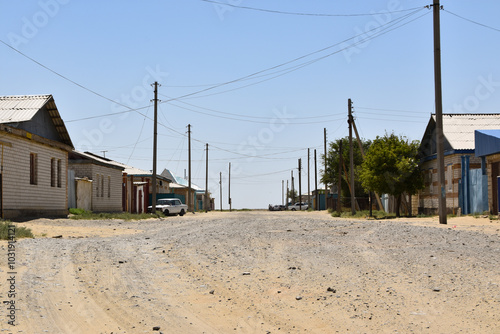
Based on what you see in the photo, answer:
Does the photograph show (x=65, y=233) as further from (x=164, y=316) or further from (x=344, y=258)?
(x=164, y=316)

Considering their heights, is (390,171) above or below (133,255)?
above

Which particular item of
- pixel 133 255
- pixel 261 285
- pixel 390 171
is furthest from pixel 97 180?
pixel 261 285

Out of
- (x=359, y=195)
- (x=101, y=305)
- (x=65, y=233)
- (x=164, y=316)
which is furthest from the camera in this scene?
(x=359, y=195)

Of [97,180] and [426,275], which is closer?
[426,275]

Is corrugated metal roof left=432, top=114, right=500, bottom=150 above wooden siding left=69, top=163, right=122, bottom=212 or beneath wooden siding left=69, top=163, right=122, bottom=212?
above

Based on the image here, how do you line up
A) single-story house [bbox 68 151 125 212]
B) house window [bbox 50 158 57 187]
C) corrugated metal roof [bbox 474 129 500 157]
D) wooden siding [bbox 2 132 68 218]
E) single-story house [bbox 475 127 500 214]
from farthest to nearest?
1. single-story house [bbox 68 151 125 212]
2. house window [bbox 50 158 57 187]
3. single-story house [bbox 475 127 500 214]
4. corrugated metal roof [bbox 474 129 500 157]
5. wooden siding [bbox 2 132 68 218]

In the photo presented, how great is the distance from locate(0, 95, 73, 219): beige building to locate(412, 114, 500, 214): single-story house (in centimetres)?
2309

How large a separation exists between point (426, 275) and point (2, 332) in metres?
6.18

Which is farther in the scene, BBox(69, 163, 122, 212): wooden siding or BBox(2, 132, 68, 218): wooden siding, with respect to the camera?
BBox(69, 163, 122, 212): wooden siding

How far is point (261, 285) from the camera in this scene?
27.1 feet

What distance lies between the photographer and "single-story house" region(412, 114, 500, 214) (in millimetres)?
31750

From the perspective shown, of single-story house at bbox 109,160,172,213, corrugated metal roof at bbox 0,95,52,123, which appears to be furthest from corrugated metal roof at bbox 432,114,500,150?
single-story house at bbox 109,160,172,213

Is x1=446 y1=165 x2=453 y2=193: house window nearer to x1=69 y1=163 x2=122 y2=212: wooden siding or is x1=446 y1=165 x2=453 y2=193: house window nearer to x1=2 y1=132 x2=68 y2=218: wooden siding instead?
x1=2 y1=132 x2=68 y2=218: wooden siding

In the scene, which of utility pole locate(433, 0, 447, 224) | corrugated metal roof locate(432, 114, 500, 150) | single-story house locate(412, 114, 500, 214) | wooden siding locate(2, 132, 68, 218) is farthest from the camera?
corrugated metal roof locate(432, 114, 500, 150)
